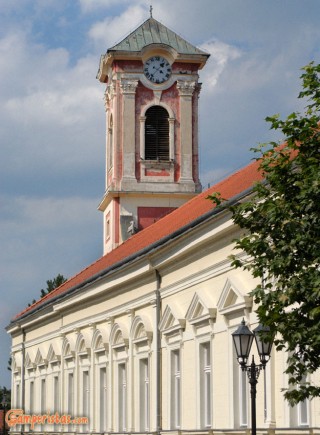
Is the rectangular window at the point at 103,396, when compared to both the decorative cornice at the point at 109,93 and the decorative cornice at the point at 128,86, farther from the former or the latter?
the decorative cornice at the point at 109,93

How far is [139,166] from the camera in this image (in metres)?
52.4

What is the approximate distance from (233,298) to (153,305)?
22.6 feet

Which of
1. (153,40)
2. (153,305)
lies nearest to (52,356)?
(153,40)

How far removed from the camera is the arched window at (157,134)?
52.9m

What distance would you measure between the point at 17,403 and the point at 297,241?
1665 inches

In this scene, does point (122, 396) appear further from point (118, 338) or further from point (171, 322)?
point (171, 322)

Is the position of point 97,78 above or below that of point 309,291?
above

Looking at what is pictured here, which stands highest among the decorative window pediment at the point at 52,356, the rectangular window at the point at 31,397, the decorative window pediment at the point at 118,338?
the decorative window pediment at the point at 52,356

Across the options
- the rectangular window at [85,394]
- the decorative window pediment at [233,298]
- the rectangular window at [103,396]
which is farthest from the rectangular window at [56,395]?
the decorative window pediment at [233,298]

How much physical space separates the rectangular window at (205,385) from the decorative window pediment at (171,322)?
125 cm

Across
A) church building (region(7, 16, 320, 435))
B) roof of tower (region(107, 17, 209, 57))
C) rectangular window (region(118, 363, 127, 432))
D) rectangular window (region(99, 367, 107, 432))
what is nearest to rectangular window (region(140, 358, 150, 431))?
church building (region(7, 16, 320, 435))

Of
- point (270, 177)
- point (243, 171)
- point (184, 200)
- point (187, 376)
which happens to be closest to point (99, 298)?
point (243, 171)

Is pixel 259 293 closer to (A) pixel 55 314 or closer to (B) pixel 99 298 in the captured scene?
(B) pixel 99 298

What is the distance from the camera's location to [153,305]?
32031 millimetres
